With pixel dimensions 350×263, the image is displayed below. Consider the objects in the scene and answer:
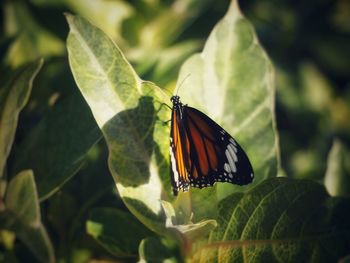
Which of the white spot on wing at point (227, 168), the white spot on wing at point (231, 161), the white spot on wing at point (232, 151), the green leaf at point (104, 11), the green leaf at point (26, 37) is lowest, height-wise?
the white spot on wing at point (227, 168)

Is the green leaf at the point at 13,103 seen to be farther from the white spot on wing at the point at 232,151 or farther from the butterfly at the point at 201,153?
the white spot on wing at the point at 232,151

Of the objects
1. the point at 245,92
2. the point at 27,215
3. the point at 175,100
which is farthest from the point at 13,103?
the point at 245,92

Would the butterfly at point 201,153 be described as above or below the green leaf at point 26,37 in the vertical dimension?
below

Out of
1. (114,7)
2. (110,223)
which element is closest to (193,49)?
(114,7)

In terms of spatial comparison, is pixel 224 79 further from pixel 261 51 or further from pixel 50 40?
pixel 50 40

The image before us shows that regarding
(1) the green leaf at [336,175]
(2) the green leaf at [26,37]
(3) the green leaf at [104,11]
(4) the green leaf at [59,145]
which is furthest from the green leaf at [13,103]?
(1) the green leaf at [336,175]

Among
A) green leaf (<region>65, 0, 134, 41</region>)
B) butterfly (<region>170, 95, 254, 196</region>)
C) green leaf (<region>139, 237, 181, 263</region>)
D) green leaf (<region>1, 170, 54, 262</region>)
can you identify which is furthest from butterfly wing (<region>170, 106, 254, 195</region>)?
green leaf (<region>65, 0, 134, 41</region>)
